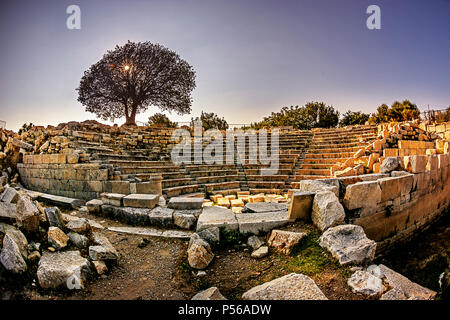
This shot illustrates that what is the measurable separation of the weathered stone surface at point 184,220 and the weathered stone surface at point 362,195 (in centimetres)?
293

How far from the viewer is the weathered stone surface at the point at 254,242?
3.43m

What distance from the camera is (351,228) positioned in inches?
122

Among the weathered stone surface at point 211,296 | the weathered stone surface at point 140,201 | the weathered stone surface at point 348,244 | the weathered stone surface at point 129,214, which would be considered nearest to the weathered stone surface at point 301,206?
the weathered stone surface at point 348,244

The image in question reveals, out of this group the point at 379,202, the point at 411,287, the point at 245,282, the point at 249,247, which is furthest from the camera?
the point at 379,202

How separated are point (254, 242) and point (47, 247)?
2819 mm

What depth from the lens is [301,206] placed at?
12.4ft

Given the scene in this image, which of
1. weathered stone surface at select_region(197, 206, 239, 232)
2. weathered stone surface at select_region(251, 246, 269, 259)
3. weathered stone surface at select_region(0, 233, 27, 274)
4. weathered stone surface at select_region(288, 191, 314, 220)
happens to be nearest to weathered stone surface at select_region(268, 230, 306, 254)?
weathered stone surface at select_region(251, 246, 269, 259)

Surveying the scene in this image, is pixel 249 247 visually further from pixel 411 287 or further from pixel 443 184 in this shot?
pixel 443 184

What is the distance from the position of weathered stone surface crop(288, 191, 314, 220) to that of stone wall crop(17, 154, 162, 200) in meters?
4.11

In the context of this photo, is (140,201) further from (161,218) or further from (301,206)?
(301,206)

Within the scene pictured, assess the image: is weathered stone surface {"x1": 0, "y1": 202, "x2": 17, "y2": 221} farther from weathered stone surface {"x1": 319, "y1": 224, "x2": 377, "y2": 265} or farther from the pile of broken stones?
weathered stone surface {"x1": 319, "y1": 224, "x2": 377, "y2": 265}

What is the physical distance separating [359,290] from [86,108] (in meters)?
21.5

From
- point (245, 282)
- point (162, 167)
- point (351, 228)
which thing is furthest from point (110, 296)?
point (162, 167)

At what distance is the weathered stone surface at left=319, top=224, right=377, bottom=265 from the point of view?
2660mm
